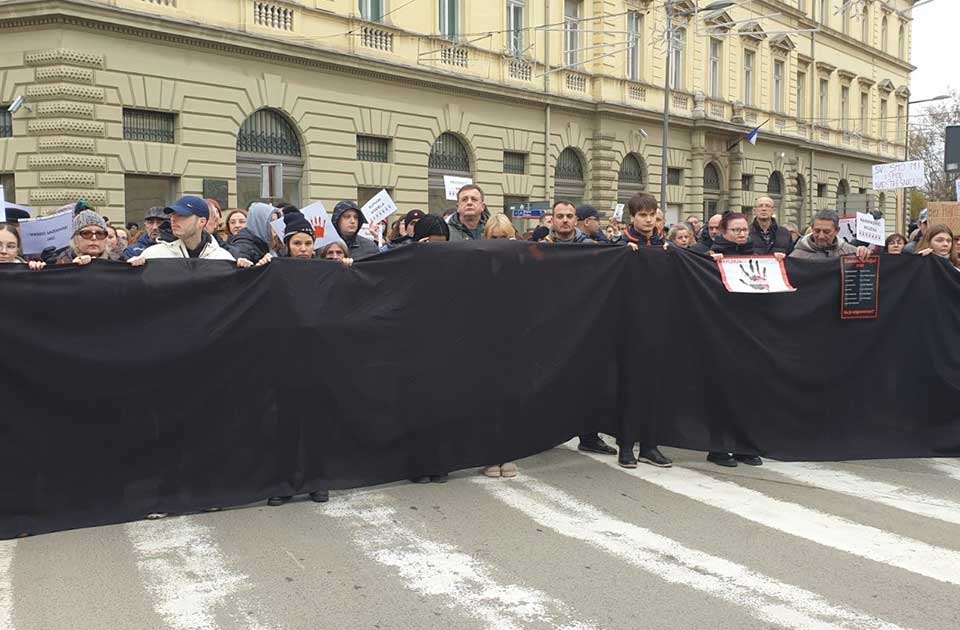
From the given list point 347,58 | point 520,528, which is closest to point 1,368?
point 520,528

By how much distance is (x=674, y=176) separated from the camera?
37.7m

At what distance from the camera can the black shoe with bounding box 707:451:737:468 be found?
7875mm

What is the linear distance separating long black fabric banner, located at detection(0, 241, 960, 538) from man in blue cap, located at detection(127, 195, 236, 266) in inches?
16.4

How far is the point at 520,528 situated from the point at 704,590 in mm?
1417

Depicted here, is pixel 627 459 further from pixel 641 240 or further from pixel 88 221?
pixel 88 221

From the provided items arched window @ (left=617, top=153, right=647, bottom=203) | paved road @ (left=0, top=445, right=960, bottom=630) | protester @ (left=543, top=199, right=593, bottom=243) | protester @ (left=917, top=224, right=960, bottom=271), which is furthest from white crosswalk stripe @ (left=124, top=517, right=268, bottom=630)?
arched window @ (left=617, top=153, right=647, bottom=203)

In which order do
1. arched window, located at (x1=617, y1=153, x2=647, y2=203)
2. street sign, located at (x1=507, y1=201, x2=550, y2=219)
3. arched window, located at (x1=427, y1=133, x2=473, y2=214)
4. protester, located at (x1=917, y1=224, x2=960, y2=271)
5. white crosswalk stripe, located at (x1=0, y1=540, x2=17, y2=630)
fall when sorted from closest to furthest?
1. white crosswalk stripe, located at (x1=0, y1=540, x2=17, y2=630)
2. protester, located at (x1=917, y1=224, x2=960, y2=271)
3. street sign, located at (x1=507, y1=201, x2=550, y2=219)
4. arched window, located at (x1=427, y1=133, x2=473, y2=214)
5. arched window, located at (x1=617, y1=153, x2=647, y2=203)

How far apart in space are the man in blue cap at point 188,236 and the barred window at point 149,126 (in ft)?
45.5

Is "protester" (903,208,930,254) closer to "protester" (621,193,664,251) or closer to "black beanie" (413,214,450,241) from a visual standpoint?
"protester" (621,193,664,251)

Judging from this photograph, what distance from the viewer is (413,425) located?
280 inches

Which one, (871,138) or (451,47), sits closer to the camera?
(451,47)

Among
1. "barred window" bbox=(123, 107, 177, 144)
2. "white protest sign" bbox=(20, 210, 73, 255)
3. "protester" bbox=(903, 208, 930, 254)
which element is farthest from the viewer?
"barred window" bbox=(123, 107, 177, 144)

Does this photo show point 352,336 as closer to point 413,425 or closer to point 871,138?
point 413,425

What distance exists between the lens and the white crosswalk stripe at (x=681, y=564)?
4.60m
